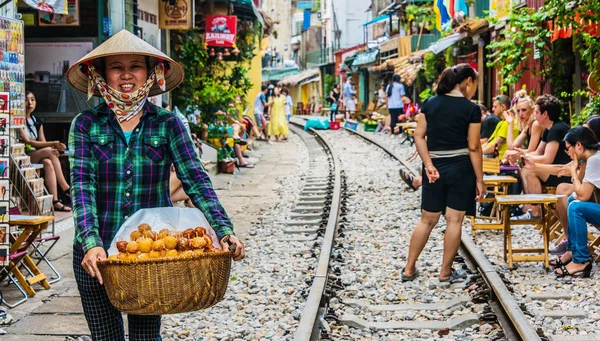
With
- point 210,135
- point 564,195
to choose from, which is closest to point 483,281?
point 564,195

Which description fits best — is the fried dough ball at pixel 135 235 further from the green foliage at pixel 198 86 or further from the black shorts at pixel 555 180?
the green foliage at pixel 198 86

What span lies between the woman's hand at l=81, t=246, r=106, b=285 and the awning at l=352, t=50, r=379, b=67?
128 ft

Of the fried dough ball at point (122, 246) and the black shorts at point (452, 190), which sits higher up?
the fried dough ball at point (122, 246)

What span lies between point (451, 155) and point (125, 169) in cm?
430

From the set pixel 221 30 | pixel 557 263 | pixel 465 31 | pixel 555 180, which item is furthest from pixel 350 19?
pixel 557 263

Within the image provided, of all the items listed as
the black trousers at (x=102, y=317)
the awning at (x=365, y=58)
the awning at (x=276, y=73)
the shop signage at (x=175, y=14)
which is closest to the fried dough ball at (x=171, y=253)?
the black trousers at (x=102, y=317)

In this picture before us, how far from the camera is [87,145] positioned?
3.51 m

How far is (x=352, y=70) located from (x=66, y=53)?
126ft

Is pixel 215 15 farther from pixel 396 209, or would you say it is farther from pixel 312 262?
pixel 312 262

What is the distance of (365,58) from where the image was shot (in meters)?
43.8

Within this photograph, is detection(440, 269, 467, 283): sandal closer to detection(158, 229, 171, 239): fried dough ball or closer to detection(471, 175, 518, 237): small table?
detection(471, 175, 518, 237): small table

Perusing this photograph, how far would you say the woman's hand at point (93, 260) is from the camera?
329 centimetres

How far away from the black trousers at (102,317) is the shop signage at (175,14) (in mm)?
11797

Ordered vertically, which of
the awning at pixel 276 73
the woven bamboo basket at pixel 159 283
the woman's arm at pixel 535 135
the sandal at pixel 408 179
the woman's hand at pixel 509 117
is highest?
the awning at pixel 276 73
